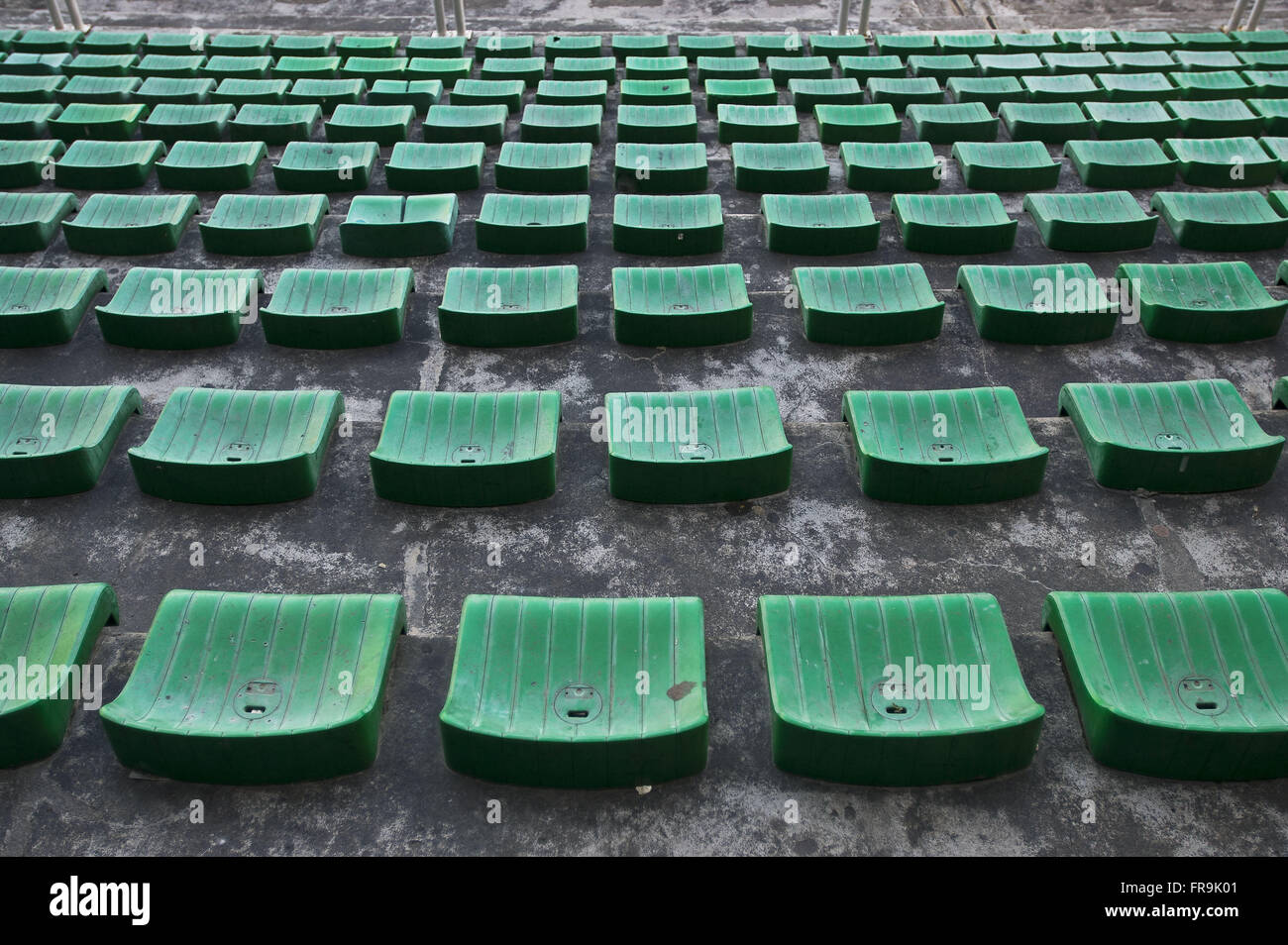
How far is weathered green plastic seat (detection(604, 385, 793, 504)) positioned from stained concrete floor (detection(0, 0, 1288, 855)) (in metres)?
0.26

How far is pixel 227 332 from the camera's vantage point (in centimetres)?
1289

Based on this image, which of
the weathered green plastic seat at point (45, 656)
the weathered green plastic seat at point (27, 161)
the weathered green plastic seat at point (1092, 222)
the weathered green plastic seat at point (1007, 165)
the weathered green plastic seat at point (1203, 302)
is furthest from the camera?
the weathered green plastic seat at point (27, 161)

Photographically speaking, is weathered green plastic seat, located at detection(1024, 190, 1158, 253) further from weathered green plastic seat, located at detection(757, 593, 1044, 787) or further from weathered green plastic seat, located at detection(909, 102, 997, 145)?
weathered green plastic seat, located at detection(757, 593, 1044, 787)

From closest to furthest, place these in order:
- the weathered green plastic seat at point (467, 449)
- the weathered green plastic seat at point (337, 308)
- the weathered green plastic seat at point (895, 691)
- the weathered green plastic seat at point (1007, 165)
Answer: the weathered green plastic seat at point (895, 691) → the weathered green plastic seat at point (467, 449) → the weathered green plastic seat at point (337, 308) → the weathered green plastic seat at point (1007, 165)

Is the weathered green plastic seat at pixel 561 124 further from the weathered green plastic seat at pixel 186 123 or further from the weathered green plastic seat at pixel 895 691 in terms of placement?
the weathered green plastic seat at pixel 895 691

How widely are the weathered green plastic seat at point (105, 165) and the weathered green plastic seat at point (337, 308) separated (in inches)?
247

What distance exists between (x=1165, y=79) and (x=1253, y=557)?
15.8 m

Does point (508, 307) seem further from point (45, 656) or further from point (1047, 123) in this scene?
point (1047, 123)

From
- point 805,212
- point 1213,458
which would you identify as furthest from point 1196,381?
point 805,212

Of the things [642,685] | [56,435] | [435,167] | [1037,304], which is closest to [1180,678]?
[642,685]

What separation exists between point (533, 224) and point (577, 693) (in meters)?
9.58

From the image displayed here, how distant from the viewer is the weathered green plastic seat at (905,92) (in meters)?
20.3

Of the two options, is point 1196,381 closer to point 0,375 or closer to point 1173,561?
point 1173,561

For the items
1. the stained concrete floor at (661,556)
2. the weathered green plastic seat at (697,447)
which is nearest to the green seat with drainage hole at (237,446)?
the stained concrete floor at (661,556)
